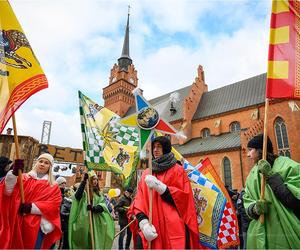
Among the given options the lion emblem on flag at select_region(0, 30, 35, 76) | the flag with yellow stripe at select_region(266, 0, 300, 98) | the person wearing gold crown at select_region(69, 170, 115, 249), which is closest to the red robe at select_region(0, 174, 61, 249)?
the person wearing gold crown at select_region(69, 170, 115, 249)

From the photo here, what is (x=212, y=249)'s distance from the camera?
407cm

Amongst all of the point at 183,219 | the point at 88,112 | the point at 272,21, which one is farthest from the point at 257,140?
the point at 88,112

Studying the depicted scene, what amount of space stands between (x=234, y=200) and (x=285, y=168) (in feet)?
20.3

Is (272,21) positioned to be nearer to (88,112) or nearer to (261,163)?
(261,163)

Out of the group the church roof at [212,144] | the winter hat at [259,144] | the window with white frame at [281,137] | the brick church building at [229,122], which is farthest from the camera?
the church roof at [212,144]

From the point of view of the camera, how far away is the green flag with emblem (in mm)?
5160

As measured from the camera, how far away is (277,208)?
253 cm

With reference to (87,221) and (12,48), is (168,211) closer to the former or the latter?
(87,221)

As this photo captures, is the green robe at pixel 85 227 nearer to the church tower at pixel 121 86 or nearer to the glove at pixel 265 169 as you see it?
the glove at pixel 265 169

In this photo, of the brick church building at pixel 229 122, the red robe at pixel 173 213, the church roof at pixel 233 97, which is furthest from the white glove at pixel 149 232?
A: the church roof at pixel 233 97

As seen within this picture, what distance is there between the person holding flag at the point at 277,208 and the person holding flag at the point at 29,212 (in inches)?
101

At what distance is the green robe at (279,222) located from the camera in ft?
7.87

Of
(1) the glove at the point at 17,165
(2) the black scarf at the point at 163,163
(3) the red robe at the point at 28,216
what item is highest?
(2) the black scarf at the point at 163,163

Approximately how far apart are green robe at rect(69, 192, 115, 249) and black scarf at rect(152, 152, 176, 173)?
228 cm
